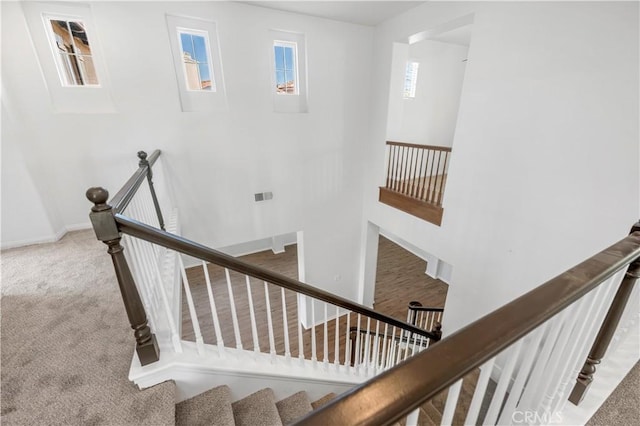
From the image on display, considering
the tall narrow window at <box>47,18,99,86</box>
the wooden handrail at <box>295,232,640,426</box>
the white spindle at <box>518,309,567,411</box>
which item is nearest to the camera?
the wooden handrail at <box>295,232,640,426</box>

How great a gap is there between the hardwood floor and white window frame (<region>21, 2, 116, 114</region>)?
344 centimetres

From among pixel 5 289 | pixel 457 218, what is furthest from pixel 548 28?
pixel 5 289

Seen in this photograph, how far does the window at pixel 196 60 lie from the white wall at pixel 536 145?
2.58m

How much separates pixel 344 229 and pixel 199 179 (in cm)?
262

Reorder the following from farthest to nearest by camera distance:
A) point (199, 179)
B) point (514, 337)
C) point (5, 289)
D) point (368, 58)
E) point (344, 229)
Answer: point (344, 229) < point (368, 58) < point (199, 179) < point (5, 289) < point (514, 337)

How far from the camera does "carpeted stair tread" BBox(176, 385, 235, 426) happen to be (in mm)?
1230

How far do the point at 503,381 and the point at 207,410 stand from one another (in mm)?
1333

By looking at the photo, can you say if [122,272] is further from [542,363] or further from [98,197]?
[542,363]

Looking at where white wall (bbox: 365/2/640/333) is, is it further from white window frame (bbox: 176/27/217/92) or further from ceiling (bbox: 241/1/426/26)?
white window frame (bbox: 176/27/217/92)

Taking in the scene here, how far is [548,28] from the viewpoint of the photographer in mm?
2082

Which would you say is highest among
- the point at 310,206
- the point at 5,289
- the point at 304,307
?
the point at 5,289

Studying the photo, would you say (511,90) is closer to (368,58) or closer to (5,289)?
(368,58)

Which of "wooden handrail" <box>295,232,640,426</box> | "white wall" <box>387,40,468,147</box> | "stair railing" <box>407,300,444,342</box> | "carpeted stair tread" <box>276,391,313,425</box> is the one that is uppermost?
"white wall" <box>387,40,468,147</box>

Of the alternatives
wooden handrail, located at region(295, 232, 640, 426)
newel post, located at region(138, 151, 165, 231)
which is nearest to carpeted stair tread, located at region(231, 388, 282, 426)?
wooden handrail, located at region(295, 232, 640, 426)
